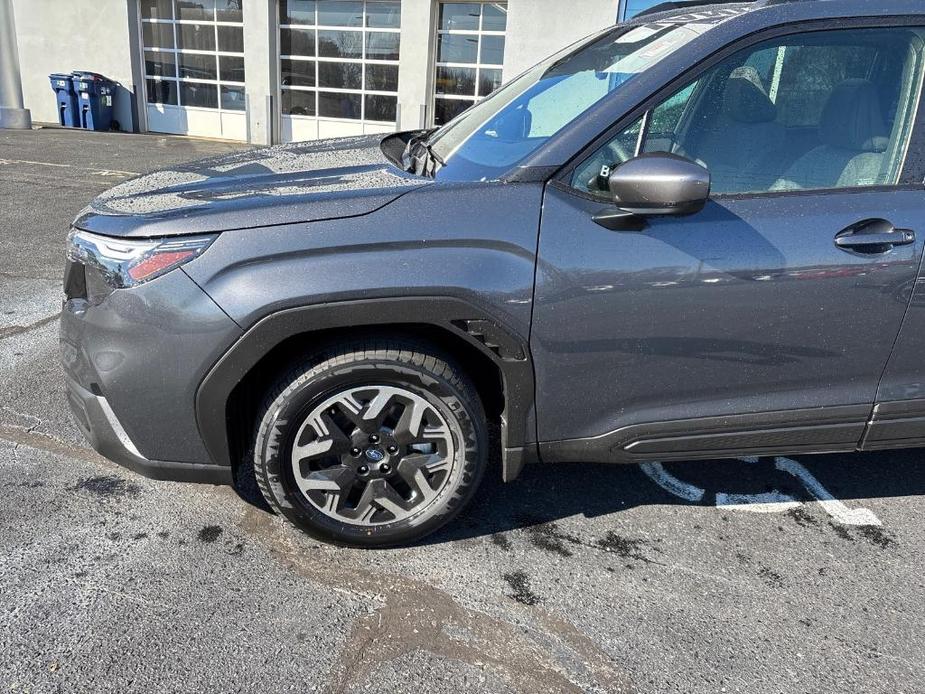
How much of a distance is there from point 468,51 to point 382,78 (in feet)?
5.80

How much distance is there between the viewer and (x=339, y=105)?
14.2 m

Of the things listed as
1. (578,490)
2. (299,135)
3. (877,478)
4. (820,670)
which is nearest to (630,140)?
(578,490)

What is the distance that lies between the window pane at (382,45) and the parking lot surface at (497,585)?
11.6m

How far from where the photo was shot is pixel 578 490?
10.1ft

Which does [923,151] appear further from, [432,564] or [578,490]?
[432,564]

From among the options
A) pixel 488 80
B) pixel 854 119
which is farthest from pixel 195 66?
pixel 854 119

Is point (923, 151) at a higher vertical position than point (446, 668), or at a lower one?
higher

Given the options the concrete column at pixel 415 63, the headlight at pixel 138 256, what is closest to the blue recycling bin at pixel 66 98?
the concrete column at pixel 415 63

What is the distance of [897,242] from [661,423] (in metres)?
0.96

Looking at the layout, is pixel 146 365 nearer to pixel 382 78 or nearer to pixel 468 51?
pixel 468 51

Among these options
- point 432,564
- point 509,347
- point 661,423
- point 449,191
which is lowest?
point 432,564

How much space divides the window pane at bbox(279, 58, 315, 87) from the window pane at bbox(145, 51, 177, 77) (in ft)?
9.22

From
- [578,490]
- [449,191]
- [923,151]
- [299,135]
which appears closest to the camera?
[449,191]

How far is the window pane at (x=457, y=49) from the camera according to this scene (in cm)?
1296
